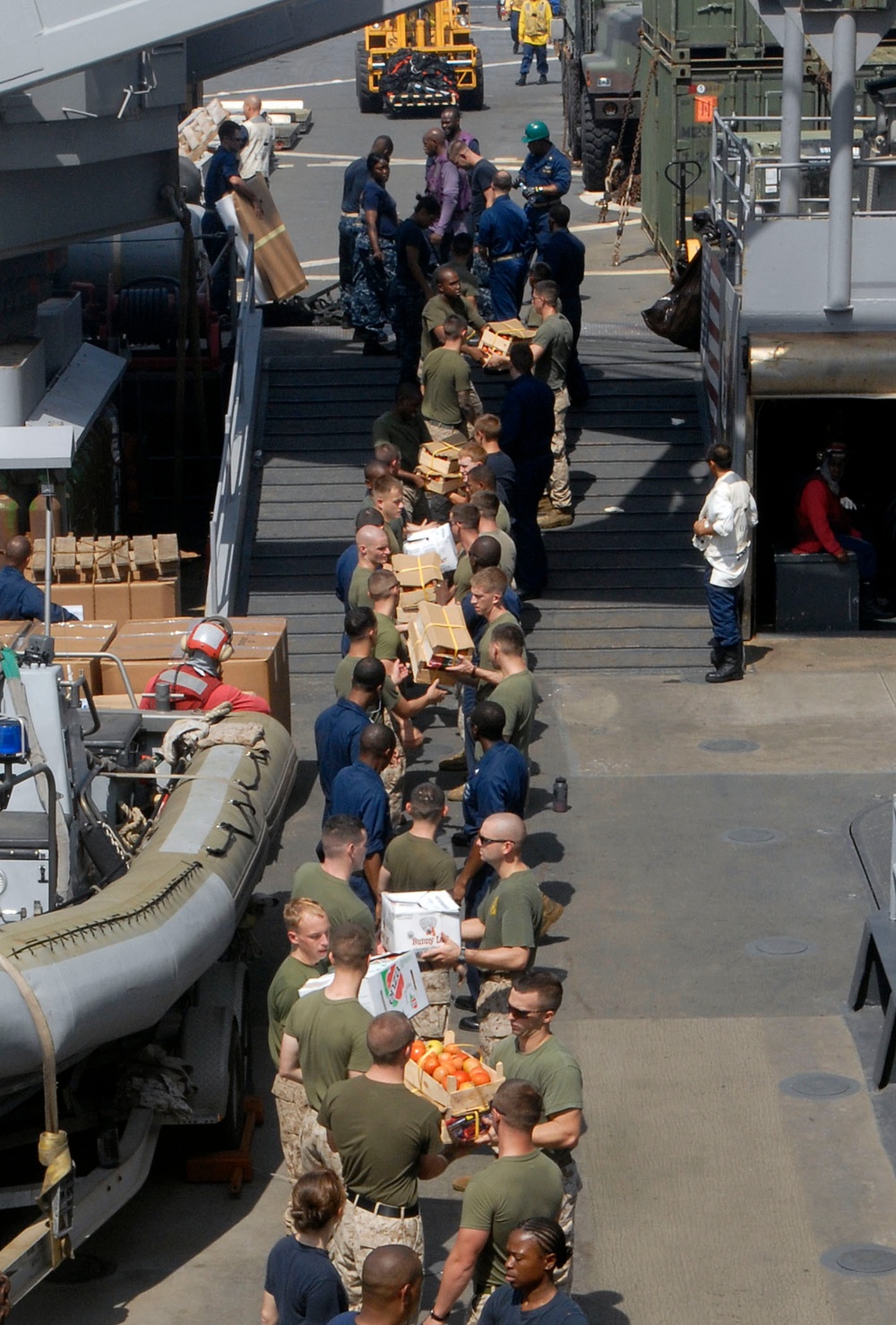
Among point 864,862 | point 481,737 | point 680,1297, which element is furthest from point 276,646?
point 680,1297

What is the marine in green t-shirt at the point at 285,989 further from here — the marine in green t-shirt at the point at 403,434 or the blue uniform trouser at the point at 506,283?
the blue uniform trouser at the point at 506,283

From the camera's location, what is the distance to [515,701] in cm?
1070

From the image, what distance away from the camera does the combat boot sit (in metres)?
14.7

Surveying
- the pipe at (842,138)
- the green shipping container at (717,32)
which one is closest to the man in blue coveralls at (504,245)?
the pipe at (842,138)

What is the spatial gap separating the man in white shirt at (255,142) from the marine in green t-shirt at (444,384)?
1261cm

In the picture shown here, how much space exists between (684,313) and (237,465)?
5.37 m

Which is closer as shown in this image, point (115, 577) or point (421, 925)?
point (421, 925)

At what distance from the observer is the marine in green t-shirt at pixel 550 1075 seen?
697 cm

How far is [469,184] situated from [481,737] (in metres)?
10.8

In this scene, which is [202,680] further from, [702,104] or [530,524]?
[702,104]

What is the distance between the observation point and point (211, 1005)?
8.78 m

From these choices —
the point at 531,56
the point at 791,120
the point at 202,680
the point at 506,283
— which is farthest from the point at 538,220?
the point at 531,56

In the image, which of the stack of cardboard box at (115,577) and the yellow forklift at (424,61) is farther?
the yellow forklift at (424,61)

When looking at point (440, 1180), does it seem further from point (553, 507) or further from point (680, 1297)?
point (553, 507)
